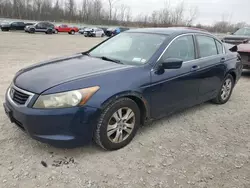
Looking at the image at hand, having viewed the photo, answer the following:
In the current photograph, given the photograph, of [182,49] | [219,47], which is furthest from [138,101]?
[219,47]

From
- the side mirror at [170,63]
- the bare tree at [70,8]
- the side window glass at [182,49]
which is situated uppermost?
the bare tree at [70,8]

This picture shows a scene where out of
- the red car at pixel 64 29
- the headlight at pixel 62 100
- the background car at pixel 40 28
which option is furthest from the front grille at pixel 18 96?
the red car at pixel 64 29

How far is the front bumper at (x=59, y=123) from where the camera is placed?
8.00 ft

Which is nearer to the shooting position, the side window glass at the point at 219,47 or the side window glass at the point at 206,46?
the side window glass at the point at 206,46

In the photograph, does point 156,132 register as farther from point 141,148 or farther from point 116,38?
point 116,38

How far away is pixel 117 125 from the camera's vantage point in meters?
2.90

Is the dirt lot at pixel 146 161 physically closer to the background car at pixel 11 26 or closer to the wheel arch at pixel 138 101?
the wheel arch at pixel 138 101

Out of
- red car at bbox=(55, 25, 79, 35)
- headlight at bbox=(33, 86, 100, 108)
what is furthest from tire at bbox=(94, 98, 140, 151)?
red car at bbox=(55, 25, 79, 35)

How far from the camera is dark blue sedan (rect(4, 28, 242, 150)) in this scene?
248 cm

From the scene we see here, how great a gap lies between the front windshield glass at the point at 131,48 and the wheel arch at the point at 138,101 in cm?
52

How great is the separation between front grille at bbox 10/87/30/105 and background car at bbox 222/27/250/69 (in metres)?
7.07

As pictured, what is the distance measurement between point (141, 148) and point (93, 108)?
0.96 metres

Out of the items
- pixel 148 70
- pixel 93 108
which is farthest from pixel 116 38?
pixel 93 108

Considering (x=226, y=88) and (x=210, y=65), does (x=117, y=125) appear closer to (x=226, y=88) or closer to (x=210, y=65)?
(x=210, y=65)
